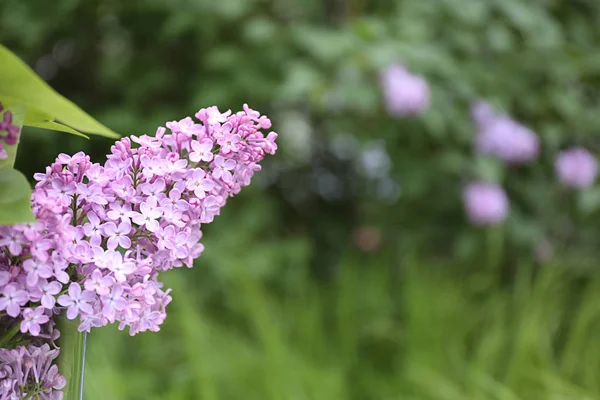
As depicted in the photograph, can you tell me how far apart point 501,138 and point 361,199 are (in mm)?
534

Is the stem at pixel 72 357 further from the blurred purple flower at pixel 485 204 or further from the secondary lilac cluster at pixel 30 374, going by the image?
the blurred purple flower at pixel 485 204

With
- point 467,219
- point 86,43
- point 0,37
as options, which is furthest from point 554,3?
point 0,37

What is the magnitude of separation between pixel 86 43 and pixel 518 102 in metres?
1.17

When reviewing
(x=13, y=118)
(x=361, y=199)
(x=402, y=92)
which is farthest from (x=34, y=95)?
(x=361, y=199)

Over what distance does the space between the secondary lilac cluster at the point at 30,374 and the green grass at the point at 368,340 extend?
2.38 ft

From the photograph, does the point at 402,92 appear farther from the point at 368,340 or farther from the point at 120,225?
the point at 120,225

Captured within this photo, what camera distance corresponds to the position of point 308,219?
7.08 ft

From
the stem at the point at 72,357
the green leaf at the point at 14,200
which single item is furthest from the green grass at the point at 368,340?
the green leaf at the point at 14,200

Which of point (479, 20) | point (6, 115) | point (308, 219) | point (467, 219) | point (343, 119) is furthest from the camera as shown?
point (308, 219)

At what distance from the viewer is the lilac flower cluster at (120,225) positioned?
344 millimetres

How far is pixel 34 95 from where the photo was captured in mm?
334

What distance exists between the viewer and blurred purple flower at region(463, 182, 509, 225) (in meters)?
1.62

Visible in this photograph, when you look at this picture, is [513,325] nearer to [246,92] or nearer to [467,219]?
[467,219]

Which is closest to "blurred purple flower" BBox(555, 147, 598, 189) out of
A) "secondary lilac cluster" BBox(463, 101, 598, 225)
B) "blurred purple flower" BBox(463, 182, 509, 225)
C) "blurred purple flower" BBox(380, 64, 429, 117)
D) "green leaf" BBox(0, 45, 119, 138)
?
"secondary lilac cluster" BBox(463, 101, 598, 225)
